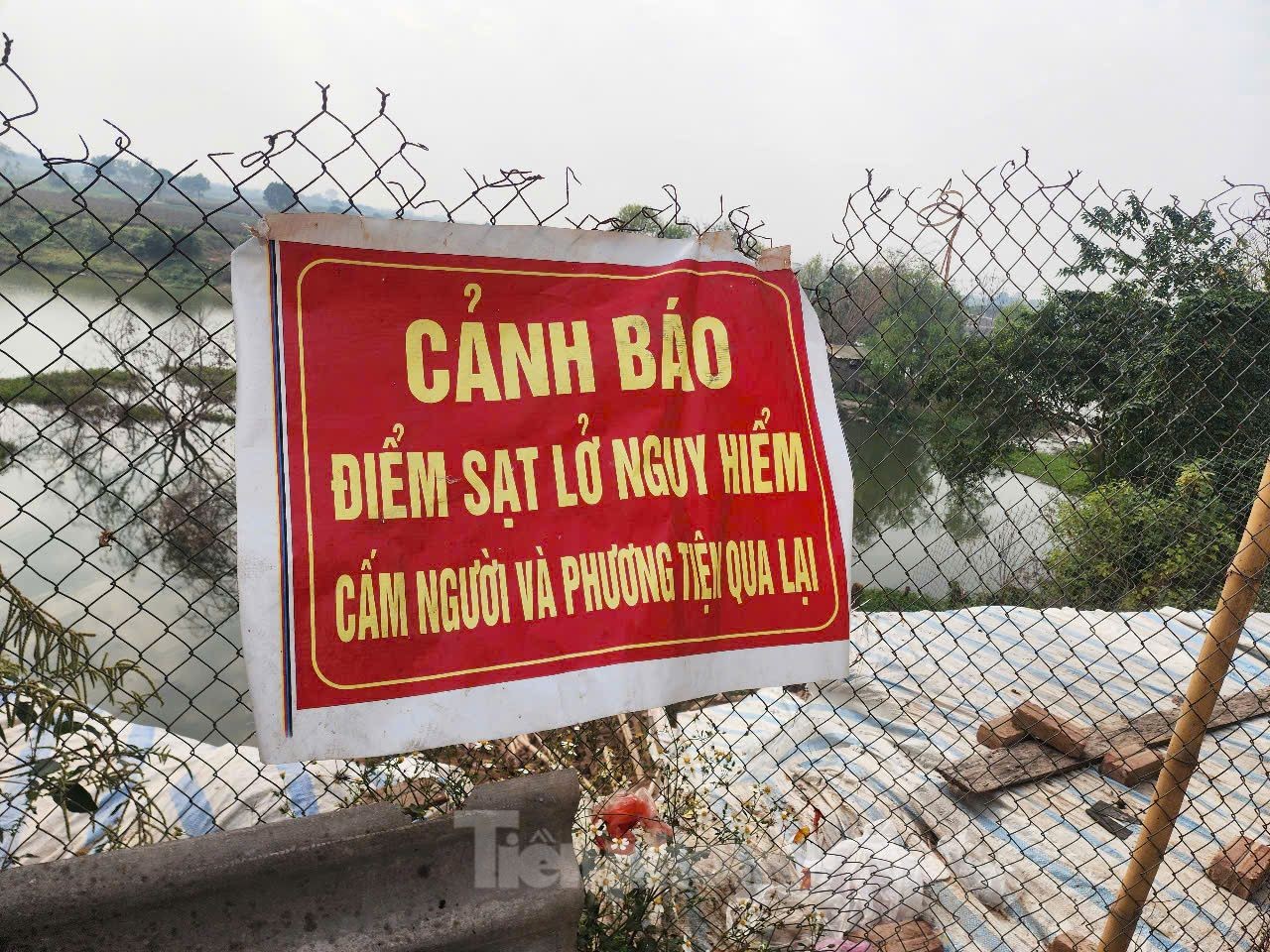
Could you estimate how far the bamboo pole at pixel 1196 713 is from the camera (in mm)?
1938

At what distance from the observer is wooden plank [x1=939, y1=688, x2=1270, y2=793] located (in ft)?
10.2

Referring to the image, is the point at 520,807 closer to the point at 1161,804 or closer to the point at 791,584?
the point at 791,584

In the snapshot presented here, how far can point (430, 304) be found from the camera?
1.52 metres

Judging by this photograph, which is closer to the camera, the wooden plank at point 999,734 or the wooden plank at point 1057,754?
the wooden plank at point 1057,754

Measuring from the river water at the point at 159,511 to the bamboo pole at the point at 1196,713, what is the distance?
1.72 feet

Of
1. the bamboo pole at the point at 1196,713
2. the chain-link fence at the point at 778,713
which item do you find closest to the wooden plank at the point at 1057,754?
the chain-link fence at the point at 778,713

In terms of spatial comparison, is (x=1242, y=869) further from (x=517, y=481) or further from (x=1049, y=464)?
(x=1049, y=464)

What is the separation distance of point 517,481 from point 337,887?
904 millimetres

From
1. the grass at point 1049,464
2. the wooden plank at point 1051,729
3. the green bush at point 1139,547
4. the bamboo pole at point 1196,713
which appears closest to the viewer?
the bamboo pole at point 1196,713

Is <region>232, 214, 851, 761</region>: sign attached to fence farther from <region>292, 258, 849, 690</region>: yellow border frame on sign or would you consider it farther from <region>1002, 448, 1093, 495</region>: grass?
<region>1002, 448, 1093, 495</region>: grass

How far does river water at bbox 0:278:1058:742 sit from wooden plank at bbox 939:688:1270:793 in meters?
0.74

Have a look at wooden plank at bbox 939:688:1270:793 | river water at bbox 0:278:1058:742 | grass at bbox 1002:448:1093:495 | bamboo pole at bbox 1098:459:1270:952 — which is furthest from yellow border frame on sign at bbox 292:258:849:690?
wooden plank at bbox 939:688:1270:793

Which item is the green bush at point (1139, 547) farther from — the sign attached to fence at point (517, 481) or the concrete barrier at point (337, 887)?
the concrete barrier at point (337, 887)

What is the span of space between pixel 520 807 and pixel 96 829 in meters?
1.61
